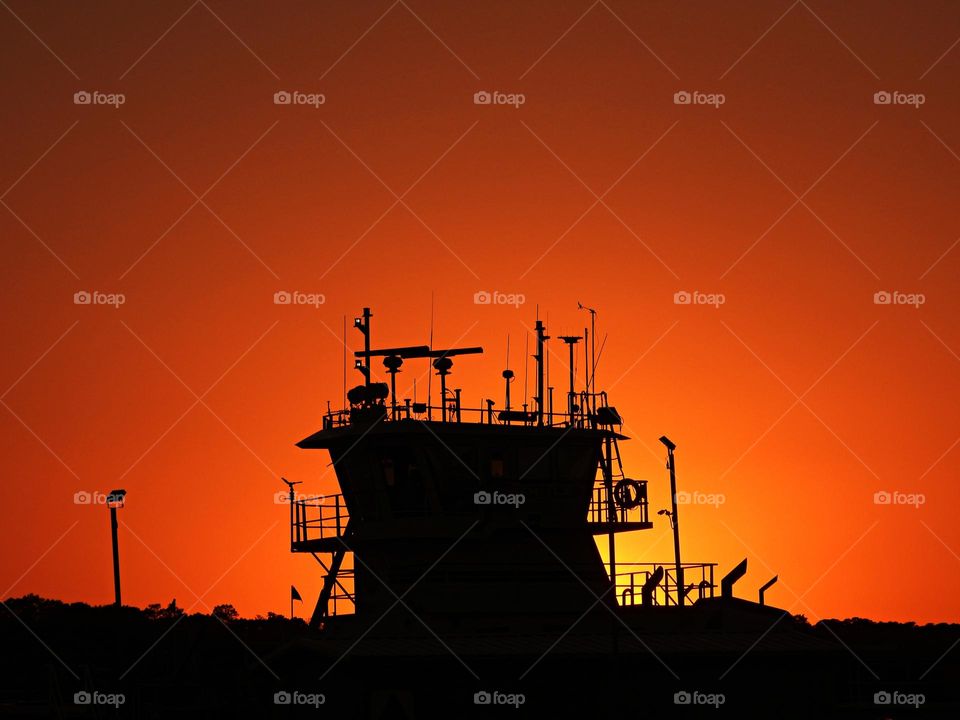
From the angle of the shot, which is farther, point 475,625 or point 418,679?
point 475,625

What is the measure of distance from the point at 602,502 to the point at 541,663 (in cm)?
683

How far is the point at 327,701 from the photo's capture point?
158ft

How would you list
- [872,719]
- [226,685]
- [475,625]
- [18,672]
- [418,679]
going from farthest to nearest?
[18,672] → [226,685] → [872,719] → [475,625] → [418,679]

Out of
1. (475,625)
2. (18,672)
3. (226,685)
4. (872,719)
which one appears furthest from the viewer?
(18,672)

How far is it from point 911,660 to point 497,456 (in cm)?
4513

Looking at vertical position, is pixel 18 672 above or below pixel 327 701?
above

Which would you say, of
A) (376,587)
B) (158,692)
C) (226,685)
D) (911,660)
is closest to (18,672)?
(226,685)

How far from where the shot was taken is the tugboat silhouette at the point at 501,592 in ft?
158

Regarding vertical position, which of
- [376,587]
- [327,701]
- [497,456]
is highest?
[497,456]

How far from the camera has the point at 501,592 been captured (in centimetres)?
5169

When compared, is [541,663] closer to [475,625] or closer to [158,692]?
[475,625]

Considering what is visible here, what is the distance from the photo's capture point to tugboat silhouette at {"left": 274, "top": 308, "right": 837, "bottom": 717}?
158 feet

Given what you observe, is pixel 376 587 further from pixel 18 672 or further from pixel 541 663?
pixel 18 672

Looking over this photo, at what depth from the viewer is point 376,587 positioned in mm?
52062
